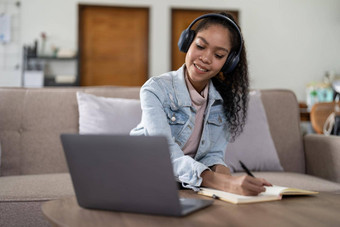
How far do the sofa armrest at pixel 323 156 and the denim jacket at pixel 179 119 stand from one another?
73cm

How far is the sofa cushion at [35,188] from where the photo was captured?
1539 millimetres

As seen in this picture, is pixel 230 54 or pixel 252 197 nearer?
pixel 252 197

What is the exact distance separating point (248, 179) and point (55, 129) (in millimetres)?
1256

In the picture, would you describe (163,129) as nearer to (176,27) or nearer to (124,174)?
(124,174)

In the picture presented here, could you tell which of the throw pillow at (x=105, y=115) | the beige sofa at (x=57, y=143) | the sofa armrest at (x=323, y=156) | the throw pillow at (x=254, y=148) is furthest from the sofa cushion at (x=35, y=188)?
the sofa armrest at (x=323, y=156)

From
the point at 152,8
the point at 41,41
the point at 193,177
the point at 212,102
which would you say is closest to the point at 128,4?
the point at 152,8

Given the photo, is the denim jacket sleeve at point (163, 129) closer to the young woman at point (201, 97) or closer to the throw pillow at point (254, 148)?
the young woman at point (201, 97)

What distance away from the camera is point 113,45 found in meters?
5.53

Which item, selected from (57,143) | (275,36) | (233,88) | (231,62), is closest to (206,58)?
(231,62)

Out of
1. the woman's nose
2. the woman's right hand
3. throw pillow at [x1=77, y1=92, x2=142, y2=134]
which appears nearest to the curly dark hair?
the woman's nose

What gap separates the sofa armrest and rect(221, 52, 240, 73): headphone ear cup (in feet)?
2.71

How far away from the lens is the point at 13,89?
213cm

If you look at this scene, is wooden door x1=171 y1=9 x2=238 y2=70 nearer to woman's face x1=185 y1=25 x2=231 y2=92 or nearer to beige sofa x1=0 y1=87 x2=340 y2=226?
beige sofa x1=0 y1=87 x2=340 y2=226

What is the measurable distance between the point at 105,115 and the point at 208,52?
0.77 m
